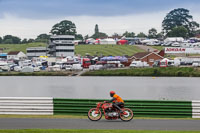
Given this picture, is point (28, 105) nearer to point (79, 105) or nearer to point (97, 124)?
point (79, 105)

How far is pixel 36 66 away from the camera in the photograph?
345 ft

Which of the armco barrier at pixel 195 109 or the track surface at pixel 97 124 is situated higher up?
the armco barrier at pixel 195 109

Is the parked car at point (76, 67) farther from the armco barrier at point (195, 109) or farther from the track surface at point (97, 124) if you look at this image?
the track surface at point (97, 124)

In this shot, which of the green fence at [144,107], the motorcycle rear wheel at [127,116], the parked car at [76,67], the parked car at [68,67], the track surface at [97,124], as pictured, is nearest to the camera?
the track surface at [97,124]

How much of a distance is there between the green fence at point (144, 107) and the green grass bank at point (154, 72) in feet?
221

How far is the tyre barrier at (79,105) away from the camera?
2245 cm

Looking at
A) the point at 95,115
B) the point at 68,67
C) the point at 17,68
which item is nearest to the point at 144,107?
the point at 95,115

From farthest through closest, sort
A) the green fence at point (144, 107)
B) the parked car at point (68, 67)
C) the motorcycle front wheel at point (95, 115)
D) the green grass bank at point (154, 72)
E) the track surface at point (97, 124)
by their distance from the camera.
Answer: the parked car at point (68, 67) → the green grass bank at point (154, 72) → the green fence at point (144, 107) → the motorcycle front wheel at point (95, 115) → the track surface at point (97, 124)

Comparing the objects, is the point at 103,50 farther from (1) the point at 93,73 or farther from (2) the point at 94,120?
(2) the point at 94,120

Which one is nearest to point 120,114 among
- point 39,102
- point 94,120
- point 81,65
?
point 94,120

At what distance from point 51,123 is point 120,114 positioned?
3646 millimetres

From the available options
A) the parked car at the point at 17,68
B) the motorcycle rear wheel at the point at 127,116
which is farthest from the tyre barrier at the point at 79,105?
the parked car at the point at 17,68

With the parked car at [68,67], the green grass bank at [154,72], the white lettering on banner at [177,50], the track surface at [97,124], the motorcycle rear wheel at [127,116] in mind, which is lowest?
the green grass bank at [154,72]

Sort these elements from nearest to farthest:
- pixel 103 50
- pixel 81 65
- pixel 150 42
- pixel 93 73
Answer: pixel 93 73
pixel 81 65
pixel 103 50
pixel 150 42
